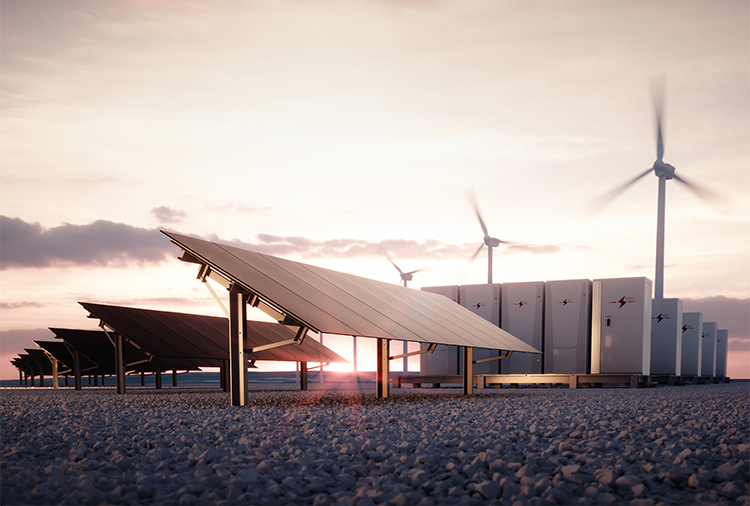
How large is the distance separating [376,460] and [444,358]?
975 inches

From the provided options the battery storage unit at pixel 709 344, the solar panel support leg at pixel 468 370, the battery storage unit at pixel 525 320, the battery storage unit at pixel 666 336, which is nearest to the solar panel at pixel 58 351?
the solar panel support leg at pixel 468 370

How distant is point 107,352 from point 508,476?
89.5ft

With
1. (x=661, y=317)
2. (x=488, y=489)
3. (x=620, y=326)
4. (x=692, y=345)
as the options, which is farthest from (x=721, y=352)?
(x=488, y=489)

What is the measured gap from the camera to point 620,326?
25750 mm

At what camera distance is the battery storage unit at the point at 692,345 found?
1340 inches

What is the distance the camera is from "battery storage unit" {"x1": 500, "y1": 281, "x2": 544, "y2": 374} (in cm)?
2802

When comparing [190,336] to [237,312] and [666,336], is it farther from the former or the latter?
[666,336]

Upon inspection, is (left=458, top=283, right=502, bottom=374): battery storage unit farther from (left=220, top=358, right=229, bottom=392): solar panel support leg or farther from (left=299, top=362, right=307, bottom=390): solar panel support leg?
(left=220, top=358, right=229, bottom=392): solar panel support leg

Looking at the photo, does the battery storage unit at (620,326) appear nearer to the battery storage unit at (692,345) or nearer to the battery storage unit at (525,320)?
the battery storage unit at (525,320)

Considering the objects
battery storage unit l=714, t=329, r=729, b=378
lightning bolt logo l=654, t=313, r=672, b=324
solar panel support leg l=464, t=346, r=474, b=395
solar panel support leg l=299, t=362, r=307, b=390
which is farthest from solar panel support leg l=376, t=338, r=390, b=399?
battery storage unit l=714, t=329, r=729, b=378

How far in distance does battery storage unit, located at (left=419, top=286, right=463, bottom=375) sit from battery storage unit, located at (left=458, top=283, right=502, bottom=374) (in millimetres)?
972

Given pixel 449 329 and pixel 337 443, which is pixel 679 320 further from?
pixel 337 443

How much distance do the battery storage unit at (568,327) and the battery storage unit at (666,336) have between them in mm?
5008

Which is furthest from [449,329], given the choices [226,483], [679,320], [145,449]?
[679,320]
